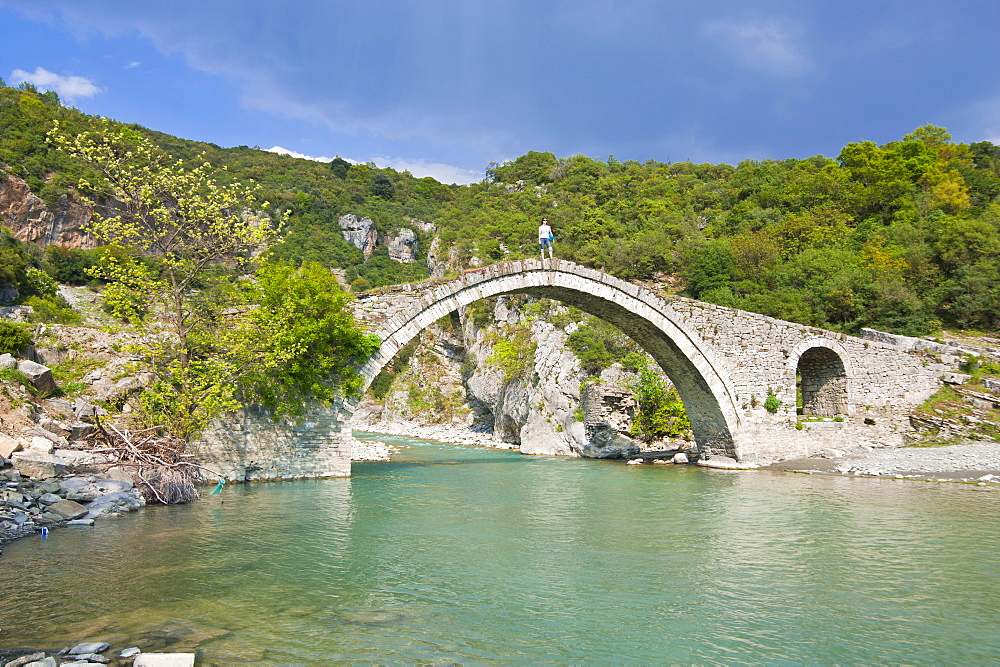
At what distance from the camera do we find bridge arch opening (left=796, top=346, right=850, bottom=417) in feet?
47.6

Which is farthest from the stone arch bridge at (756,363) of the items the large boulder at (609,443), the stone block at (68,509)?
the stone block at (68,509)

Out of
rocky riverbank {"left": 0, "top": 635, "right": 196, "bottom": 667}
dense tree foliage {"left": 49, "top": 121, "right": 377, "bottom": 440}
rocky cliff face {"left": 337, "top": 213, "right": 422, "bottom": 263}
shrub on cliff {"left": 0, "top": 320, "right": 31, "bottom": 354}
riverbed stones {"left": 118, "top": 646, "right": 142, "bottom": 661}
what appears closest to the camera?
rocky riverbank {"left": 0, "top": 635, "right": 196, "bottom": 667}

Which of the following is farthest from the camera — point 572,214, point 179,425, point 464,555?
point 572,214

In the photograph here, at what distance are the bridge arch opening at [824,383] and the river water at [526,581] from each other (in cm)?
533

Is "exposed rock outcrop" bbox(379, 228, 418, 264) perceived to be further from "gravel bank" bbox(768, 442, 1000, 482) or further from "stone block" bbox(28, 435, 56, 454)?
"stone block" bbox(28, 435, 56, 454)

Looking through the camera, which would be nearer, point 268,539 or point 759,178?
point 268,539

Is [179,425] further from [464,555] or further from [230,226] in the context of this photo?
[464,555]

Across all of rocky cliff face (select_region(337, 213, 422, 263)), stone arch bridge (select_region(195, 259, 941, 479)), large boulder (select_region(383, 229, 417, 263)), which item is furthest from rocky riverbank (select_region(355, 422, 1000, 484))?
rocky cliff face (select_region(337, 213, 422, 263))

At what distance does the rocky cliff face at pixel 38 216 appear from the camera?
2595 cm

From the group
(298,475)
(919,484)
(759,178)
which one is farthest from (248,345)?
(759,178)

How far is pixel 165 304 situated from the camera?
10.6 metres

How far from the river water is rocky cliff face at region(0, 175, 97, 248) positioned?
83.6 feet

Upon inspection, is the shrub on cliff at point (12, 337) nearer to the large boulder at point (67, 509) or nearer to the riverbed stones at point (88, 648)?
the large boulder at point (67, 509)

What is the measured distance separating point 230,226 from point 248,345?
2276mm
